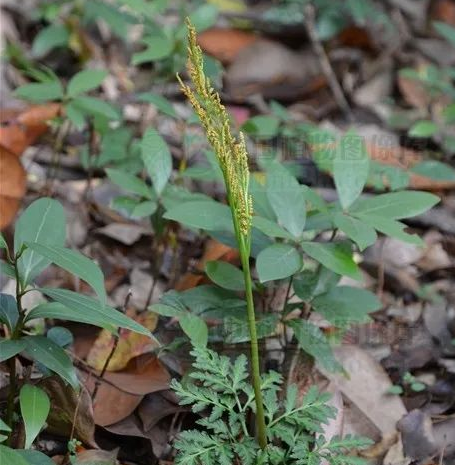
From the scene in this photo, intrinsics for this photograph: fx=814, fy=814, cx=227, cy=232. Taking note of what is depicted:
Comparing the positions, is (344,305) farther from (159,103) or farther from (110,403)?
(159,103)

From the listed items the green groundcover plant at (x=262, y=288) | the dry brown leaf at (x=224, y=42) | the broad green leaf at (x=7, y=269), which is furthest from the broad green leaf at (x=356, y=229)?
the dry brown leaf at (x=224, y=42)

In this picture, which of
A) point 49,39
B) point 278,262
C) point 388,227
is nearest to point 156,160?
point 278,262

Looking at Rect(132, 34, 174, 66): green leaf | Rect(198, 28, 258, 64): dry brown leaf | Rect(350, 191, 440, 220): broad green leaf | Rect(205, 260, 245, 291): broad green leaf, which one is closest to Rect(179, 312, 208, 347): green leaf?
Rect(205, 260, 245, 291): broad green leaf

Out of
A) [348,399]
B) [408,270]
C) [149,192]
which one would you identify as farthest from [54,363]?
[408,270]

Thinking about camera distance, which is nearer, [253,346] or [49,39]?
[253,346]

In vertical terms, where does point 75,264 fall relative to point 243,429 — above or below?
above

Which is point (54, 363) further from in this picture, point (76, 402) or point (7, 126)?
point (7, 126)
